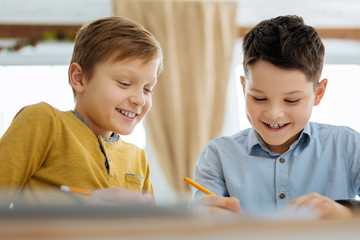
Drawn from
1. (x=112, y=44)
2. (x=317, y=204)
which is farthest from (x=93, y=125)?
(x=317, y=204)

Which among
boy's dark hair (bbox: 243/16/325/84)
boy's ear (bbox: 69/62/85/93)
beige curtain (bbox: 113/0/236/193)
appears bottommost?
beige curtain (bbox: 113/0/236/193)

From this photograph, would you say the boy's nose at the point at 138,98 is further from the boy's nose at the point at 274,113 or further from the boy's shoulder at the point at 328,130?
the boy's shoulder at the point at 328,130

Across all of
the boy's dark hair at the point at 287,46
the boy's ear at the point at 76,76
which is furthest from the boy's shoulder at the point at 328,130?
the boy's ear at the point at 76,76

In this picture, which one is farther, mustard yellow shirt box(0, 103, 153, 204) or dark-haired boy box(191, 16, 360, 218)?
dark-haired boy box(191, 16, 360, 218)

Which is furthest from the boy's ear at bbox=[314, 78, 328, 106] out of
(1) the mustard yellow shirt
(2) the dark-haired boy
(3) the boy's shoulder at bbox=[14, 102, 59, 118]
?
(3) the boy's shoulder at bbox=[14, 102, 59, 118]

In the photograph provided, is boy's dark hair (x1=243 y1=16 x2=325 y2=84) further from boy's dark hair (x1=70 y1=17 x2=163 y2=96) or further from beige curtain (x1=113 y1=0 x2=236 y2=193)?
beige curtain (x1=113 y1=0 x2=236 y2=193)

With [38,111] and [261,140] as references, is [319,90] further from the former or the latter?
[38,111]

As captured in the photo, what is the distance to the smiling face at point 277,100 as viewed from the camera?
1.01m

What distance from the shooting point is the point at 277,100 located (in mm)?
1010

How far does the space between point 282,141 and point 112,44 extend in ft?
1.57

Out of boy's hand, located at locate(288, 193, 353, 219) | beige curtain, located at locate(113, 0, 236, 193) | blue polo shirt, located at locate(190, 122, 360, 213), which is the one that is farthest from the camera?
beige curtain, located at locate(113, 0, 236, 193)

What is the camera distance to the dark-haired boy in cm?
103

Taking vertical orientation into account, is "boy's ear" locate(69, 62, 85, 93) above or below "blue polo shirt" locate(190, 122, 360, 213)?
above

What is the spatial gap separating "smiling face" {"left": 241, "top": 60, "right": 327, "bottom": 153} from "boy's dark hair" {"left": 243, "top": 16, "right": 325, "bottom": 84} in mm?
20
